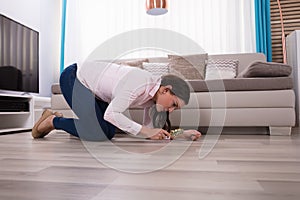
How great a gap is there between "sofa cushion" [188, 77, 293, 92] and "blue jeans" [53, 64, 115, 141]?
85 centimetres

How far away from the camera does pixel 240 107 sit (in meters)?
2.23

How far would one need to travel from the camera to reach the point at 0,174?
2.84 feet

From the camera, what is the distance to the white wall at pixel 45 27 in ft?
11.7

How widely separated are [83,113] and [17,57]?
1.61 meters

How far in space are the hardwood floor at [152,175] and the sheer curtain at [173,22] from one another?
9.32ft

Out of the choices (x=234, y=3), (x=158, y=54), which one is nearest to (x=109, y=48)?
(x=158, y=54)

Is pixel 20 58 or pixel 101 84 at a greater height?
pixel 20 58

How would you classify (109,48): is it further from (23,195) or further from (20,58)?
(23,195)

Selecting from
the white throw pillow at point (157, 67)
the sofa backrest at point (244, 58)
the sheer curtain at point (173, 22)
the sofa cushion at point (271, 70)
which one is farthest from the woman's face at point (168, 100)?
the sheer curtain at point (173, 22)

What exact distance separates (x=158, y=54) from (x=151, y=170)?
3307mm

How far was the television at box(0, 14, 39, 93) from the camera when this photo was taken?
275 centimetres

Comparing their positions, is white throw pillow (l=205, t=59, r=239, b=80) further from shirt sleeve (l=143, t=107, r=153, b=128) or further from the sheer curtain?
shirt sleeve (l=143, t=107, r=153, b=128)

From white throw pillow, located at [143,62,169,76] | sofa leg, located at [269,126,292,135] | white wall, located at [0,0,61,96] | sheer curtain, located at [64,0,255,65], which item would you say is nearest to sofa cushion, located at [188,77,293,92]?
sofa leg, located at [269,126,292,135]

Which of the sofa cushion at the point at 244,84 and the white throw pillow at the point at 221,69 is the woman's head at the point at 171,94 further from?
the white throw pillow at the point at 221,69
